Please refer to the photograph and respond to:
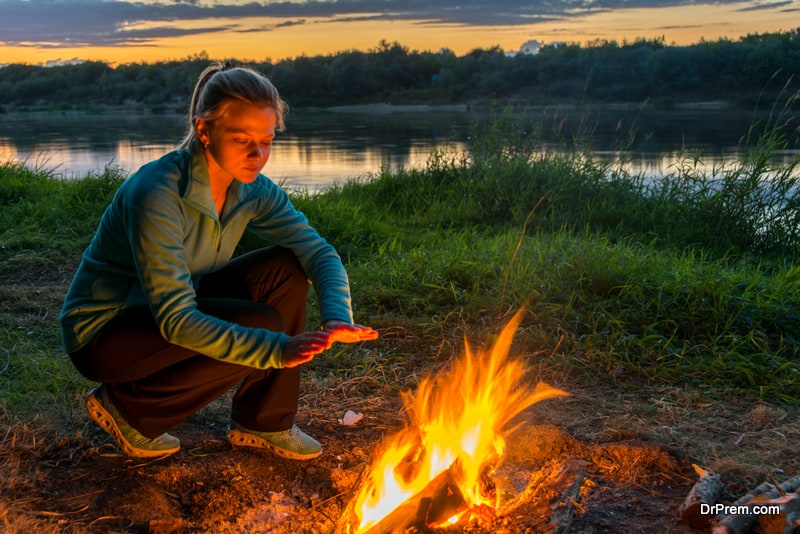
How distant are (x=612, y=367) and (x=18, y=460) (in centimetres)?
265

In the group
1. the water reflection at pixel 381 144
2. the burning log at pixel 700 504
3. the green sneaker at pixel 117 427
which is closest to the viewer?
the burning log at pixel 700 504

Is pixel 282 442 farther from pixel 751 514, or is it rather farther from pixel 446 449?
pixel 751 514

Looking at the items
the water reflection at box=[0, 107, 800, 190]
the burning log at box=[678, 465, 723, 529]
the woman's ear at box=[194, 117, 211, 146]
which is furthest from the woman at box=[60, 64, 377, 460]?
the water reflection at box=[0, 107, 800, 190]

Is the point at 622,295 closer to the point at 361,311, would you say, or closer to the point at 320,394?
the point at 361,311

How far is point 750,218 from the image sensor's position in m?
6.29

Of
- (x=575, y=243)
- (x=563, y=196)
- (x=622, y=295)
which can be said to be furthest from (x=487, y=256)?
(x=563, y=196)

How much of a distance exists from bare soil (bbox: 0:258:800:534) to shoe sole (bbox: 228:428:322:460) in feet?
0.08

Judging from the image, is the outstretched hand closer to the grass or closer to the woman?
the woman

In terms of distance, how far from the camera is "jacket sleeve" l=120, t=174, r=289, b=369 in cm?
216

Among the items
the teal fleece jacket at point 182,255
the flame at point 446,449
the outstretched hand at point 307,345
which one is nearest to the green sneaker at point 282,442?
the flame at point 446,449

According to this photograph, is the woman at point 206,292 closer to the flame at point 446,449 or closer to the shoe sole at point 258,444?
the shoe sole at point 258,444

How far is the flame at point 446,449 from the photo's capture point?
2.28 metres

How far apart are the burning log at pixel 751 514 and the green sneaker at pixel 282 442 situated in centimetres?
139

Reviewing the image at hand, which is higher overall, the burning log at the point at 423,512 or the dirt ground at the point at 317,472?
Result: the burning log at the point at 423,512
